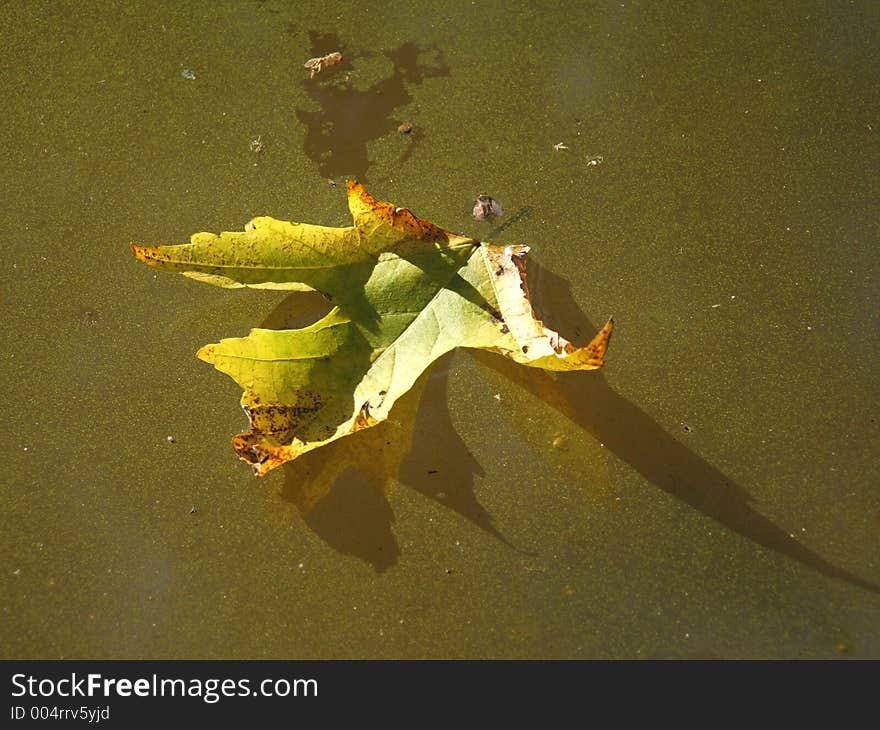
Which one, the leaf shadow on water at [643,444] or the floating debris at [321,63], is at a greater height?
the floating debris at [321,63]

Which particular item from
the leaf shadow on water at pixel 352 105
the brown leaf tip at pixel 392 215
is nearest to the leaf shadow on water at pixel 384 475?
the brown leaf tip at pixel 392 215

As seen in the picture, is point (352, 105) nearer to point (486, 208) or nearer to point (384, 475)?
point (486, 208)

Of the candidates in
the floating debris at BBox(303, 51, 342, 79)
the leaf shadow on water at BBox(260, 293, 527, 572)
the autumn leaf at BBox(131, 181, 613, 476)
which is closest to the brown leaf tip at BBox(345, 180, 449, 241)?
the autumn leaf at BBox(131, 181, 613, 476)

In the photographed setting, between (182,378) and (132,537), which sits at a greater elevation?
(182,378)

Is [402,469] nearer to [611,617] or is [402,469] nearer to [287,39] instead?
[611,617]

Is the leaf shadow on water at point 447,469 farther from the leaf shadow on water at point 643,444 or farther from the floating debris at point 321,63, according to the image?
the floating debris at point 321,63
